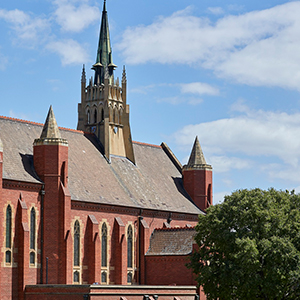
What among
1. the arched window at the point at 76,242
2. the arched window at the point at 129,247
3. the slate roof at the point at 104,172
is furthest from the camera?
the arched window at the point at 129,247

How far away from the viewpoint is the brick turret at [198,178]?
274ft

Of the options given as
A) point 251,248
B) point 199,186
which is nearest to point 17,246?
point 251,248

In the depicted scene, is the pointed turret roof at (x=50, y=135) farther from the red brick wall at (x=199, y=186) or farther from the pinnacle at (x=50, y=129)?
the red brick wall at (x=199, y=186)

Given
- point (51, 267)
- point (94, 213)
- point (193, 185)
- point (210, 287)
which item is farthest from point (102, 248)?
point (193, 185)

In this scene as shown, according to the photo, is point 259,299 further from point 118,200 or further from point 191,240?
point 118,200

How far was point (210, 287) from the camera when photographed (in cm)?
6078

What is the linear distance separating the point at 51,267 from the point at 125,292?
7.06 meters

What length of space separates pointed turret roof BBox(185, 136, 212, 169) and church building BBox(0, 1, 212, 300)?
126 millimetres

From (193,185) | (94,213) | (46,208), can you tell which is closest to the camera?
(46,208)

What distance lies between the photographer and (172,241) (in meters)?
72.9

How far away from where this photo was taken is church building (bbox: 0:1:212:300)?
6038cm

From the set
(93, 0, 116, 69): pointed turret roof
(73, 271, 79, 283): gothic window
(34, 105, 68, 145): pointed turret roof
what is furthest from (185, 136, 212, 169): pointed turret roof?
(73, 271, 79, 283): gothic window

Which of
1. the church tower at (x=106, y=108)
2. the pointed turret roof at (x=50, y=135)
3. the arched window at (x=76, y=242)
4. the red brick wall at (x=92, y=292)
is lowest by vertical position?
the red brick wall at (x=92, y=292)

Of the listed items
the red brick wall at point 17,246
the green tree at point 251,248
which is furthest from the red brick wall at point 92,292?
Result: the green tree at point 251,248
